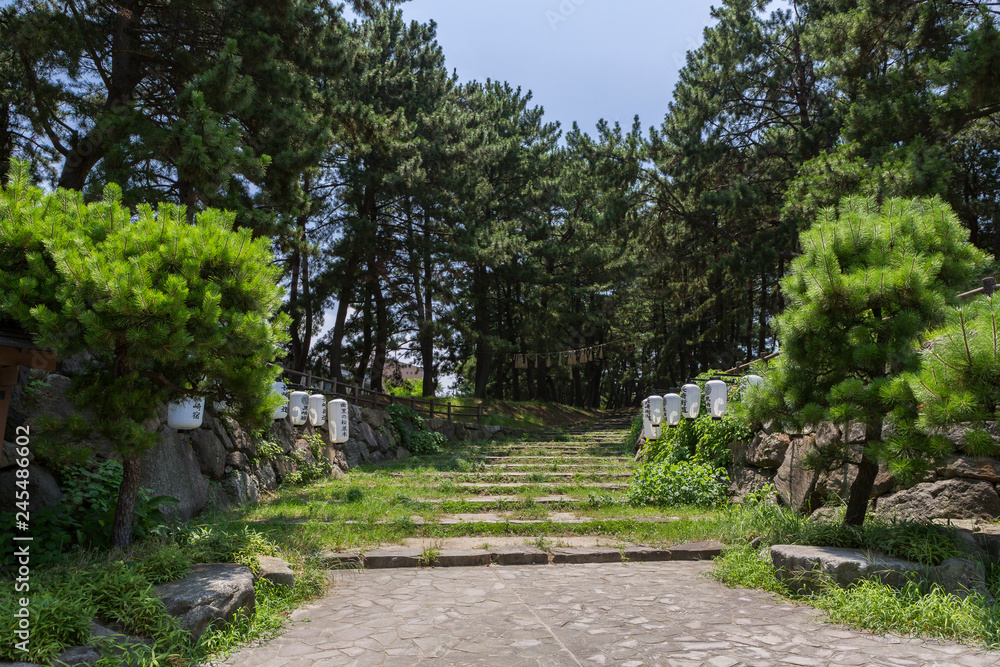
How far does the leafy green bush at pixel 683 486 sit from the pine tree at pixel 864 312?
2.84 m

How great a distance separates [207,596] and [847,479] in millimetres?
6299

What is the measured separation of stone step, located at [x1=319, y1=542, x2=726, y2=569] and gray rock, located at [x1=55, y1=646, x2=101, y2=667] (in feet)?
9.20

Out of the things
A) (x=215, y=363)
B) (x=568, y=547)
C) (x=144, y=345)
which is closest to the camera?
(x=144, y=345)

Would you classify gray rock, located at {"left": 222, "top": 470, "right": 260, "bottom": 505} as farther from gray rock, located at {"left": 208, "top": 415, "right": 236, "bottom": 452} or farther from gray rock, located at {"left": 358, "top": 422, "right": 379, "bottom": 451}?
gray rock, located at {"left": 358, "top": 422, "right": 379, "bottom": 451}

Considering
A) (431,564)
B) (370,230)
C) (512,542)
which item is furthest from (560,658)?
(370,230)

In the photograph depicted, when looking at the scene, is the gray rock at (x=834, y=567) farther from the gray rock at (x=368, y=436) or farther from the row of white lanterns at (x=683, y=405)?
the gray rock at (x=368, y=436)

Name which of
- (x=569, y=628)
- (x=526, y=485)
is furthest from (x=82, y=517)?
(x=526, y=485)

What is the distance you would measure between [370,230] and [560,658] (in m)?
15.7

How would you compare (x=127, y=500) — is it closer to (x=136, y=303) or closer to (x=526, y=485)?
(x=136, y=303)

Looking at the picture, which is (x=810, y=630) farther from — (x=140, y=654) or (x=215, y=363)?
(x=215, y=363)

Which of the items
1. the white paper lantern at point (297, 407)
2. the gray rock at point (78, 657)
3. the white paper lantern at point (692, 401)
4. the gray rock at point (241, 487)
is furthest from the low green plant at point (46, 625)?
the white paper lantern at point (692, 401)

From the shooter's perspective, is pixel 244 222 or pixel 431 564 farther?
pixel 244 222

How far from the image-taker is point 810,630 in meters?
4.01

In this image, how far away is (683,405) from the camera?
10094 mm
